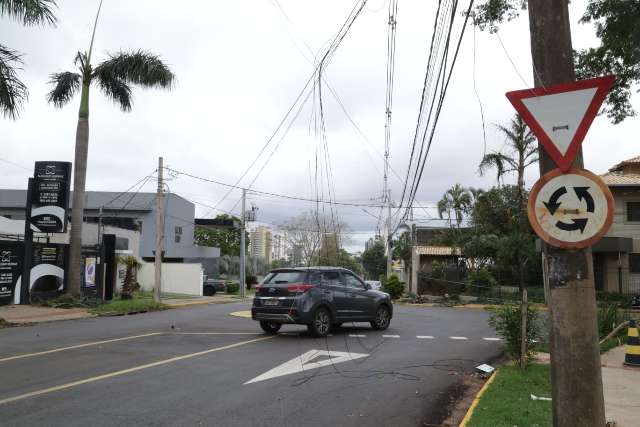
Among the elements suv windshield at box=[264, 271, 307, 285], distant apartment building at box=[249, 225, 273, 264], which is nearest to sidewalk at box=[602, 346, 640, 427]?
suv windshield at box=[264, 271, 307, 285]

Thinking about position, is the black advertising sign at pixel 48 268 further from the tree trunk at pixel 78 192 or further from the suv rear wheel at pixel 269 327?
the suv rear wheel at pixel 269 327

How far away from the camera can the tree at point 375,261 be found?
2884 inches

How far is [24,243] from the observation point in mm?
22172

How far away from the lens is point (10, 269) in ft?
70.5

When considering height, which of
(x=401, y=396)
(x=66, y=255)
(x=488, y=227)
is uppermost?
(x=488, y=227)

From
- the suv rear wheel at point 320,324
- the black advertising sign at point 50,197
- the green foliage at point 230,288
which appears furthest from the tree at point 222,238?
the suv rear wheel at point 320,324

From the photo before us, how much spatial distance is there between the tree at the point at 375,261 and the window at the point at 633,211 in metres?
42.3

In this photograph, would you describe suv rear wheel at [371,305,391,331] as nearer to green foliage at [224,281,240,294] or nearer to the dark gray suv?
the dark gray suv

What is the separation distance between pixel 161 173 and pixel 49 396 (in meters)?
21.0

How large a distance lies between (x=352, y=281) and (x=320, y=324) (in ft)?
5.88

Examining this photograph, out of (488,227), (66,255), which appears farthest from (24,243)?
(488,227)

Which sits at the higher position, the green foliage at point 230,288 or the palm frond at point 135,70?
the palm frond at point 135,70

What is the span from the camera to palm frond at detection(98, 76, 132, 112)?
2383 cm

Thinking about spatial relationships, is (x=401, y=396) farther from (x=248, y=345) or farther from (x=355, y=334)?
(x=355, y=334)
